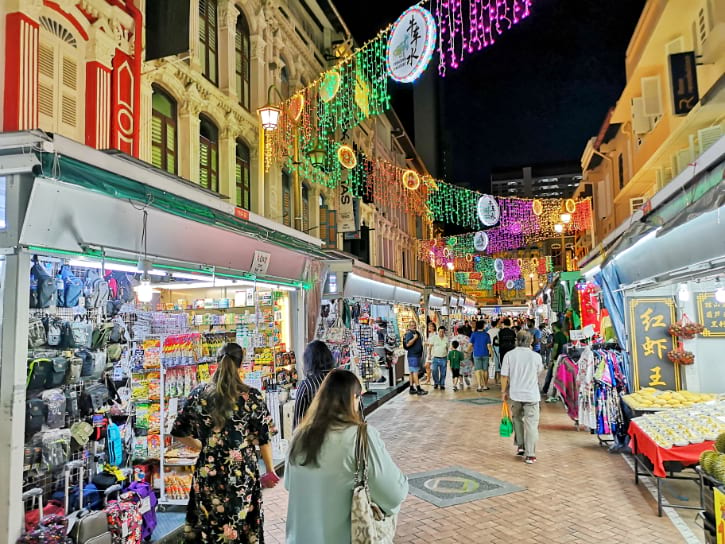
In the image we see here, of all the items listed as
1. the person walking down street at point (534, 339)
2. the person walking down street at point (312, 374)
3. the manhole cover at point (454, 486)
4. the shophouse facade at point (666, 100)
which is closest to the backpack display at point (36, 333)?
the person walking down street at point (312, 374)

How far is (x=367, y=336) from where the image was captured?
15352 mm

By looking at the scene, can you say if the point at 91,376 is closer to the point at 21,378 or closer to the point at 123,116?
the point at 21,378

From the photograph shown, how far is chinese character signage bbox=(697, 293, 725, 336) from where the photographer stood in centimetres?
825

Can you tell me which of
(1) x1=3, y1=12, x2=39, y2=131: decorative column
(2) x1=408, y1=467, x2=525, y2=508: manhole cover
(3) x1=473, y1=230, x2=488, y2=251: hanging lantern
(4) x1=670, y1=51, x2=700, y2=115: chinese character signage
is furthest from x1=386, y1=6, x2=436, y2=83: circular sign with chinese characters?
(3) x1=473, y1=230, x2=488, y2=251: hanging lantern

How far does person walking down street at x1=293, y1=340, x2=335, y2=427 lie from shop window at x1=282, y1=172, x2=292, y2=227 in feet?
31.9

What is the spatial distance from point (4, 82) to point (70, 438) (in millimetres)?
4317

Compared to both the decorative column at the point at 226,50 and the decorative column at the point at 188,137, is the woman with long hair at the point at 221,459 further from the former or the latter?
the decorative column at the point at 226,50

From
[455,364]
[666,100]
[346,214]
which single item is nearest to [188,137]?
[346,214]

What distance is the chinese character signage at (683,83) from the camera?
11.7 m

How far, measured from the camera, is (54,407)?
4758 mm

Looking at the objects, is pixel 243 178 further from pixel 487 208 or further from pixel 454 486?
pixel 454 486

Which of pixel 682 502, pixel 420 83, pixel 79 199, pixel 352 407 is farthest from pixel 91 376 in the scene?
pixel 420 83

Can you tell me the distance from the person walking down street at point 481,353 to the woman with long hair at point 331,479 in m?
13.0

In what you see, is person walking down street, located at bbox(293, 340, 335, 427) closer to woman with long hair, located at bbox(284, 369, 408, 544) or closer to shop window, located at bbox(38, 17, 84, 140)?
woman with long hair, located at bbox(284, 369, 408, 544)
